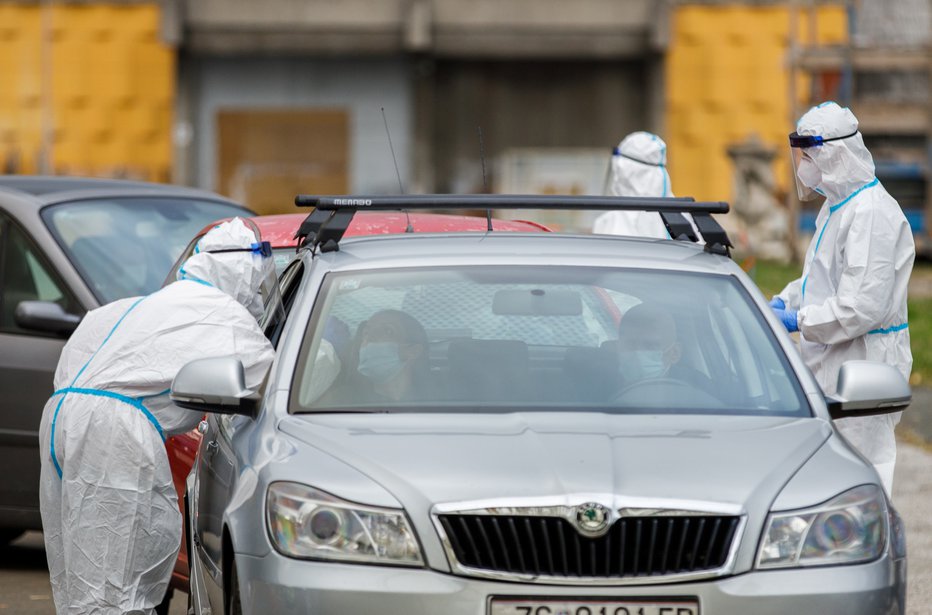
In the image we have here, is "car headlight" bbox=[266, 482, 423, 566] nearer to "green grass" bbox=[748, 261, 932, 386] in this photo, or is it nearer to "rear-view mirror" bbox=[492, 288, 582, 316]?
"rear-view mirror" bbox=[492, 288, 582, 316]

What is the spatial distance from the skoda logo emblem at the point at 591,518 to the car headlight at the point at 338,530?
1.26 ft

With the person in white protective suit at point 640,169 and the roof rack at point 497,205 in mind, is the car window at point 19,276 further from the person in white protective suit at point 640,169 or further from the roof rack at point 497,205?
the person in white protective suit at point 640,169

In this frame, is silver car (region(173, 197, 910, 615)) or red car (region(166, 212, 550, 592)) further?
red car (region(166, 212, 550, 592))

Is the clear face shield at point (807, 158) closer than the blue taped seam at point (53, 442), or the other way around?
the blue taped seam at point (53, 442)

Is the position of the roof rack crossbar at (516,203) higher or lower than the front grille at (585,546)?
higher

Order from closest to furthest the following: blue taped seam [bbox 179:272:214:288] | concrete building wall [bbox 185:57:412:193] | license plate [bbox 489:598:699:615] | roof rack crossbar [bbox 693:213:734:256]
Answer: license plate [bbox 489:598:699:615] < roof rack crossbar [bbox 693:213:734:256] < blue taped seam [bbox 179:272:214:288] < concrete building wall [bbox 185:57:412:193]

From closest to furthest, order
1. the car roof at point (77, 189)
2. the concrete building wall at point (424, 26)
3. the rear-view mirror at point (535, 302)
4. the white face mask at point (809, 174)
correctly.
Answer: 1. the rear-view mirror at point (535, 302)
2. the white face mask at point (809, 174)
3. the car roof at point (77, 189)
4. the concrete building wall at point (424, 26)

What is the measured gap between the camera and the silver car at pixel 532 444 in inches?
177

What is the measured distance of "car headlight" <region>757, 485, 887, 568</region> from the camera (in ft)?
15.0

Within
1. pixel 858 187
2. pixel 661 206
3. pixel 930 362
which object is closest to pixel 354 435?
pixel 661 206

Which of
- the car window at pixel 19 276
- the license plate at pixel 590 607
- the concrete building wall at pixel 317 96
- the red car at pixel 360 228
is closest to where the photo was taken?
the license plate at pixel 590 607

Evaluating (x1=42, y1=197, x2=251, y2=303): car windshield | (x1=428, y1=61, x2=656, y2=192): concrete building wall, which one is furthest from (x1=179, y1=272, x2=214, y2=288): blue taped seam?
(x1=428, y1=61, x2=656, y2=192): concrete building wall

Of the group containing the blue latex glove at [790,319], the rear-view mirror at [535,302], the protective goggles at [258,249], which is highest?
the protective goggles at [258,249]

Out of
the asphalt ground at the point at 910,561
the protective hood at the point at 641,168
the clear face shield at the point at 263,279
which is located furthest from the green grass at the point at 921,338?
the clear face shield at the point at 263,279
